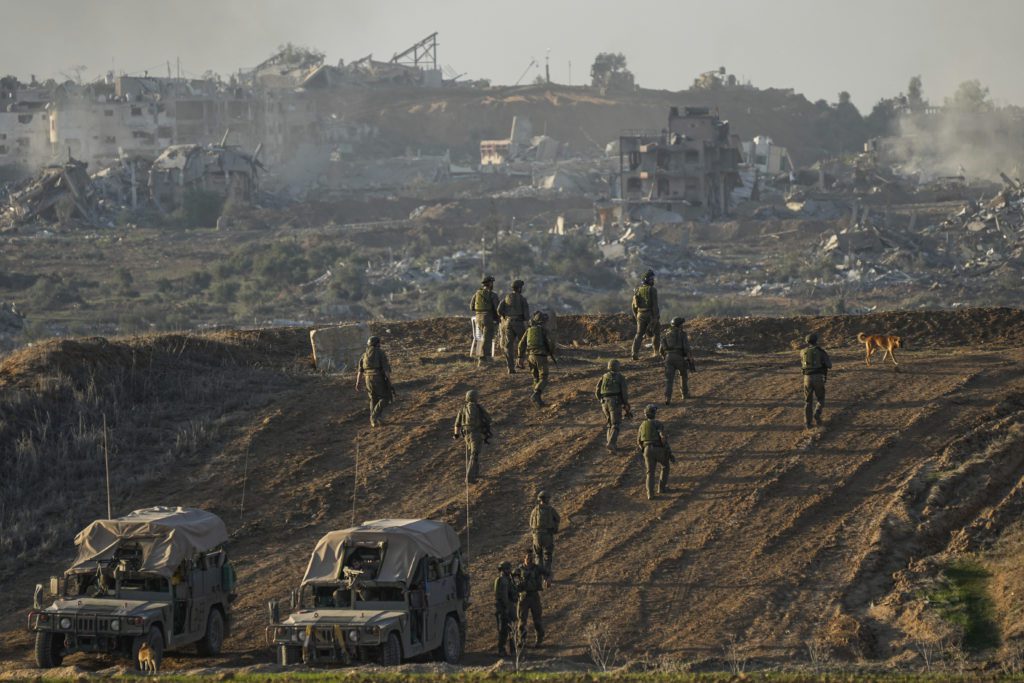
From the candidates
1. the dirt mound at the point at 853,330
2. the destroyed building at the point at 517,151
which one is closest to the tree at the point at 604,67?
the destroyed building at the point at 517,151

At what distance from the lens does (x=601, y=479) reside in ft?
72.1

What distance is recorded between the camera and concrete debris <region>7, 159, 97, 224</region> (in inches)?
3246

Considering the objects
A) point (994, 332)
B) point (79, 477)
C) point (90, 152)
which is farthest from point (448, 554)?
point (90, 152)

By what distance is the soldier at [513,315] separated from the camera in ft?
83.1

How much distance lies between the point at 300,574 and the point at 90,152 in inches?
3655

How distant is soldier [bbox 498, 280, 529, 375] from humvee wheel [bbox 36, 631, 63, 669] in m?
10.6

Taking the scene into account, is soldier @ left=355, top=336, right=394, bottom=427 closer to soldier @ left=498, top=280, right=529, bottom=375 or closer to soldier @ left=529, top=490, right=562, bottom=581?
soldier @ left=498, top=280, right=529, bottom=375

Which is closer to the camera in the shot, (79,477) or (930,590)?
(930,590)

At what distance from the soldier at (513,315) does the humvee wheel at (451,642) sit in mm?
9136

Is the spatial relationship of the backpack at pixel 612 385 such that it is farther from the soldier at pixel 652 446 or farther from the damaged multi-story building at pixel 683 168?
the damaged multi-story building at pixel 683 168

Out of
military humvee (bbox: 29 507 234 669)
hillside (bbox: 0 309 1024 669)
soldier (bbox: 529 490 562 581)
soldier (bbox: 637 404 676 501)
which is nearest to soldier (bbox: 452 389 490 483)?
Result: hillside (bbox: 0 309 1024 669)

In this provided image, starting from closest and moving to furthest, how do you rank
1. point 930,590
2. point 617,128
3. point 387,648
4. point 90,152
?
point 387,648 → point 930,590 → point 90,152 → point 617,128

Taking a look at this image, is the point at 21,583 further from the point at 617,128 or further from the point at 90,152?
the point at 617,128

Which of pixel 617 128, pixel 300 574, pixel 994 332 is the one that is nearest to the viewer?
pixel 300 574
